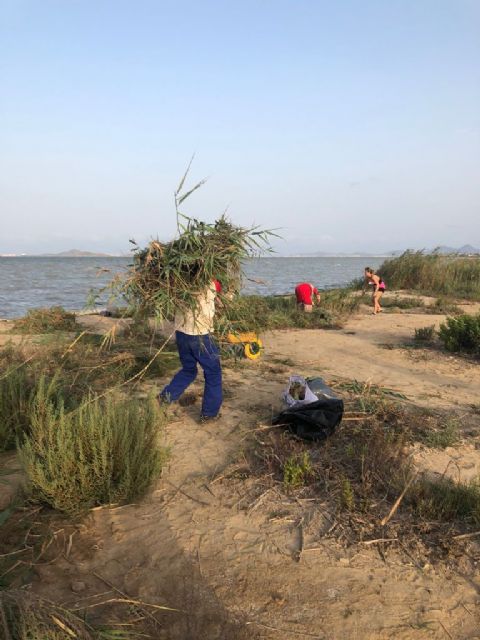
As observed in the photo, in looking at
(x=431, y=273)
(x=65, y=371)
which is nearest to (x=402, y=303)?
(x=431, y=273)

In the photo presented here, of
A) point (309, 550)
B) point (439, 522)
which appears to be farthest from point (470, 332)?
point (309, 550)

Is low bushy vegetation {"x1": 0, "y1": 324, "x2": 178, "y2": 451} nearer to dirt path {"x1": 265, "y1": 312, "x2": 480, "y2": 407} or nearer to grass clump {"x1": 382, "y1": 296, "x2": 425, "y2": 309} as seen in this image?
dirt path {"x1": 265, "y1": 312, "x2": 480, "y2": 407}

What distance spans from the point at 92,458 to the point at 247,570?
4.14 ft

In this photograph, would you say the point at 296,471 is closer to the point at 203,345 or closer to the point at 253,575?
the point at 253,575

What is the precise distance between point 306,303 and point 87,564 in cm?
877

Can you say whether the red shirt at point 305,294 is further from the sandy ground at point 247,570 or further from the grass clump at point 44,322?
the sandy ground at point 247,570

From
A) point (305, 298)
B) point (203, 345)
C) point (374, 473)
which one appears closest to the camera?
point (374, 473)

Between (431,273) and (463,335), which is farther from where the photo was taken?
(431,273)

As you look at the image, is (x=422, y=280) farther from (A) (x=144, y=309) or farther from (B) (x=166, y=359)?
(A) (x=144, y=309)

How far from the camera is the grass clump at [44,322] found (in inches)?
351

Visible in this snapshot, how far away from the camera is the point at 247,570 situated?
258 centimetres

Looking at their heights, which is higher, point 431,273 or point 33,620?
point 431,273

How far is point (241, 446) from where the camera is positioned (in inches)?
157

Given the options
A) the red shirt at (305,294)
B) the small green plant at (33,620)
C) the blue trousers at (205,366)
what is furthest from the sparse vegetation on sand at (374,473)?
the red shirt at (305,294)
